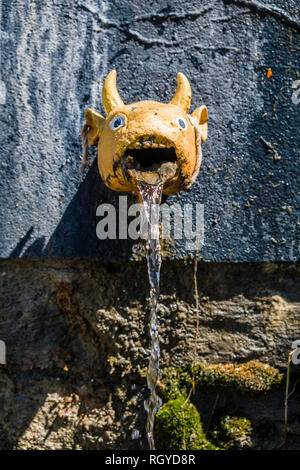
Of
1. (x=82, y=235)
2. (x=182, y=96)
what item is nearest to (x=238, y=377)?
(x=82, y=235)

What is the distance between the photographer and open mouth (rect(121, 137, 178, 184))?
52.0 inches

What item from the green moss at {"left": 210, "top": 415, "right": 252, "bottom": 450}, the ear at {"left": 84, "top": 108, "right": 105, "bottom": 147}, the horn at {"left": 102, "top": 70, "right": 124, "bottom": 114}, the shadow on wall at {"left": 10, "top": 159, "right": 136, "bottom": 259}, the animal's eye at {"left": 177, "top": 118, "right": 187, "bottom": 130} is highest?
the horn at {"left": 102, "top": 70, "right": 124, "bottom": 114}

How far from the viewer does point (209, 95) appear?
168cm

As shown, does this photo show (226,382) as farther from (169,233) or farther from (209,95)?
(209,95)

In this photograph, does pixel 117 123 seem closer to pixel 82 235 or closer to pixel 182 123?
pixel 182 123

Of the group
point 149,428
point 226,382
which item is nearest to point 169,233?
point 226,382

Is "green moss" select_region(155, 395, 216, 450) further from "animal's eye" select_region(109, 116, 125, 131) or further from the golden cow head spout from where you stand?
"animal's eye" select_region(109, 116, 125, 131)

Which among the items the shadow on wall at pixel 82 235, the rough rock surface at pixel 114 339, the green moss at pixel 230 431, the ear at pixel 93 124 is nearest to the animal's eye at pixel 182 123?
the ear at pixel 93 124

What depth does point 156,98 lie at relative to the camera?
66.1 inches

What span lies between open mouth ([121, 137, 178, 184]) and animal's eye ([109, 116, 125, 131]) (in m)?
0.07

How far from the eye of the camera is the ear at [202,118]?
1498 millimetres

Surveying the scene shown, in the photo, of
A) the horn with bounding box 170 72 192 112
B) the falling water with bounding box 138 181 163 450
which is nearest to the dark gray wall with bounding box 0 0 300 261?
the falling water with bounding box 138 181 163 450
